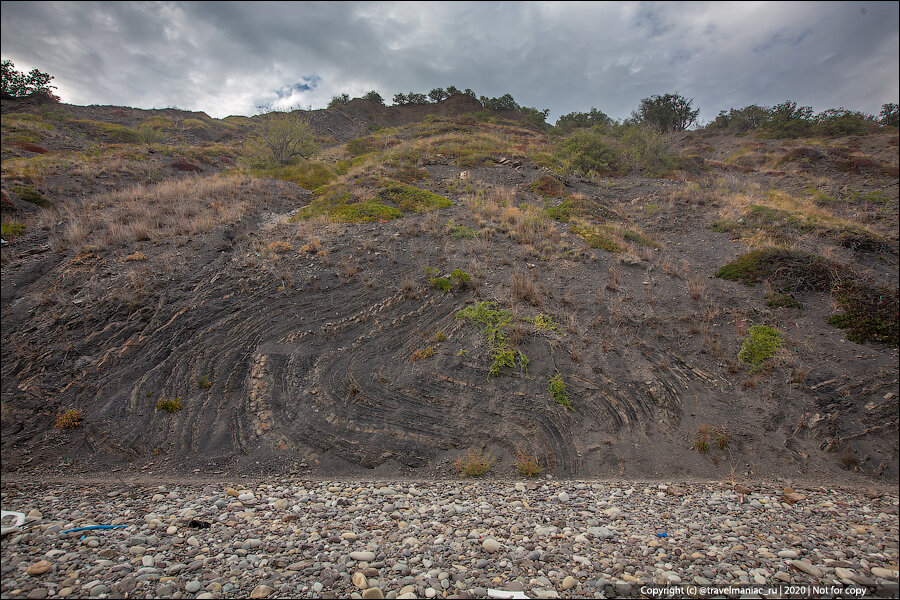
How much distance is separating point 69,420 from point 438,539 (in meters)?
6.55

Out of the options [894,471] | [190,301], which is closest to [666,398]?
[894,471]

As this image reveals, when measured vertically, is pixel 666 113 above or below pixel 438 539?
above

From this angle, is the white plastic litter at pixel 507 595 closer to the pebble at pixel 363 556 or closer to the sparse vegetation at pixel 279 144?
the pebble at pixel 363 556

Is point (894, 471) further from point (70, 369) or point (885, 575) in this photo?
point (70, 369)

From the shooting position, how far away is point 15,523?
3777 mm

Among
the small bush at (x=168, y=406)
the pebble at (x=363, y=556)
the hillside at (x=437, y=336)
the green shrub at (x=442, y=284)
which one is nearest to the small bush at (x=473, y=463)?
the hillside at (x=437, y=336)

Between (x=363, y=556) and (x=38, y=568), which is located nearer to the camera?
(x=38, y=568)

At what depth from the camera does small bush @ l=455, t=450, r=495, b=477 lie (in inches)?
223

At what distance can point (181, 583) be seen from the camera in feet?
9.96

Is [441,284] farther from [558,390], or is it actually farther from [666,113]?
[666,113]

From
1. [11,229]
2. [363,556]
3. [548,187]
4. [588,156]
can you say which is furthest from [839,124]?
[11,229]

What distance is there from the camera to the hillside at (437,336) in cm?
585

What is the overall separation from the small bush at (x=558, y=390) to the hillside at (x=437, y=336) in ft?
0.17

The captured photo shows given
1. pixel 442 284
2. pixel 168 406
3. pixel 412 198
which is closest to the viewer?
pixel 168 406
